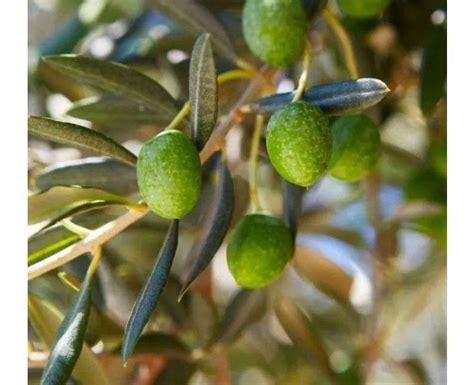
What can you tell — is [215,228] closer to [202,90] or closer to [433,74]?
[202,90]

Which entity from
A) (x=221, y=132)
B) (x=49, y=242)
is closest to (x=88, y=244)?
(x=49, y=242)

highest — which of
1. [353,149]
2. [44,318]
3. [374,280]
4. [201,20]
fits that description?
[201,20]

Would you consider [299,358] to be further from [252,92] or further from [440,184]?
[252,92]

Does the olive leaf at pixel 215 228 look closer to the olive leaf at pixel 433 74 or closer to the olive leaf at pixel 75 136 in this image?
the olive leaf at pixel 75 136

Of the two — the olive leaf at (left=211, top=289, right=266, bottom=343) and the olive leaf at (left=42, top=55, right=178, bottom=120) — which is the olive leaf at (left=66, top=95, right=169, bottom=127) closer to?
the olive leaf at (left=42, top=55, right=178, bottom=120)

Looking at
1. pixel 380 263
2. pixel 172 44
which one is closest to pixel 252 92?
pixel 172 44
